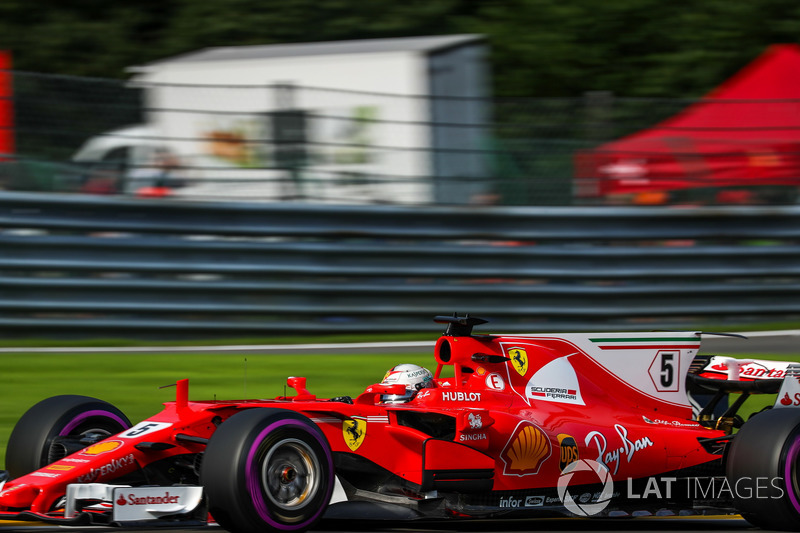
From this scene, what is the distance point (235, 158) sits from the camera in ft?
37.9

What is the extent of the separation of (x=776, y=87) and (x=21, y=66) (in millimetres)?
12920

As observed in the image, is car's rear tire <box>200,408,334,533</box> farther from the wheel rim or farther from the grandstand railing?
the grandstand railing

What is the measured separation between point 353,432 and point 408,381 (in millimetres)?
780

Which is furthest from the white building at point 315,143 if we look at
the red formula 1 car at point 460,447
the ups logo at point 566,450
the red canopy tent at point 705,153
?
the ups logo at point 566,450

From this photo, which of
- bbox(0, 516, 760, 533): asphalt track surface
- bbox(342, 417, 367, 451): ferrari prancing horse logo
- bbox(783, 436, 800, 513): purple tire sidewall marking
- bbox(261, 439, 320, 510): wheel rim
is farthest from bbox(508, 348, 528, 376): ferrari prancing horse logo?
bbox(261, 439, 320, 510): wheel rim

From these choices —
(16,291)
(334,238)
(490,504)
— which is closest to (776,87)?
(334,238)

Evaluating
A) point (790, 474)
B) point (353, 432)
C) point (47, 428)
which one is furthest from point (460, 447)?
point (47, 428)

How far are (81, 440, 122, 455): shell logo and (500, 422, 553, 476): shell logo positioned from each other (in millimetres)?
1856

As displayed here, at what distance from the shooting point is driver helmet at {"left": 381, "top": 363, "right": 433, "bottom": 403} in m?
6.19

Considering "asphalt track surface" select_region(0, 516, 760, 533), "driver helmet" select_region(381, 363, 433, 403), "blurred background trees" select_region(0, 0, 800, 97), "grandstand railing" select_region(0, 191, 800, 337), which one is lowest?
"asphalt track surface" select_region(0, 516, 760, 533)

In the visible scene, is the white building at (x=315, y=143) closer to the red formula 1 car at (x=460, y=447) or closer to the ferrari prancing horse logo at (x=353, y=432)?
the red formula 1 car at (x=460, y=447)

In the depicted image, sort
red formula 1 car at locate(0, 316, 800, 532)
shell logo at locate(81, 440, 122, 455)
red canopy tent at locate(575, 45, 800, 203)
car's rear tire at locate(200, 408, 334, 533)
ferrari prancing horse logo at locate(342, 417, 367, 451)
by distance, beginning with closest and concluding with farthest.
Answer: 1. car's rear tire at locate(200, 408, 334, 533)
2. red formula 1 car at locate(0, 316, 800, 532)
3. shell logo at locate(81, 440, 122, 455)
4. ferrari prancing horse logo at locate(342, 417, 367, 451)
5. red canopy tent at locate(575, 45, 800, 203)

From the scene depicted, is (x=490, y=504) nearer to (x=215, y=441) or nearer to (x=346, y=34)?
(x=215, y=441)

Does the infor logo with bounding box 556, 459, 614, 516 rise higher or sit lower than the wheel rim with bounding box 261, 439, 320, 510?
lower
